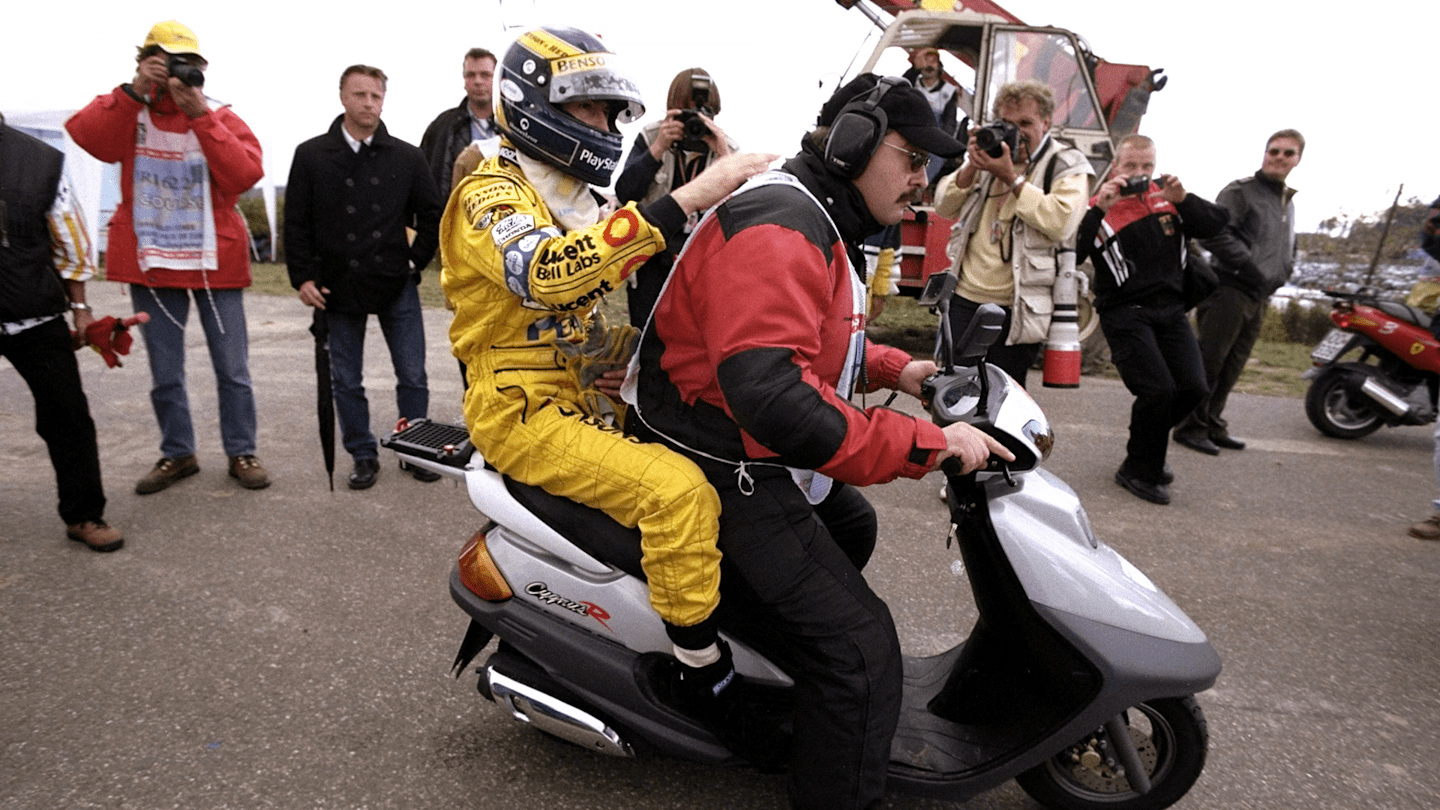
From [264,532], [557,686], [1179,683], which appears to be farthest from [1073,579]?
[264,532]

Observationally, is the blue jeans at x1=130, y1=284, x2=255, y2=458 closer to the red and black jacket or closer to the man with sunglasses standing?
the red and black jacket

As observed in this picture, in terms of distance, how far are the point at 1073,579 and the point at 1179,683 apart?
1.03ft

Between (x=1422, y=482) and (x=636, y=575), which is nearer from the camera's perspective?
(x=636, y=575)

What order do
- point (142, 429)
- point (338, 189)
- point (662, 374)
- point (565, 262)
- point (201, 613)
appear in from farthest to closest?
1. point (142, 429)
2. point (338, 189)
3. point (201, 613)
4. point (662, 374)
5. point (565, 262)

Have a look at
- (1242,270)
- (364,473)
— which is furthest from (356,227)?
(1242,270)

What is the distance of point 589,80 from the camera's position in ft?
7.17

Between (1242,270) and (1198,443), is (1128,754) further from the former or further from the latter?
(1242,270)

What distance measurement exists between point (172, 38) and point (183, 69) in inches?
6.0

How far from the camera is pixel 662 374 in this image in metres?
2.11

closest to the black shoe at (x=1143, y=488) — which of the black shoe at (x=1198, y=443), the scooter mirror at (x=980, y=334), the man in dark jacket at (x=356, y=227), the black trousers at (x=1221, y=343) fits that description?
the black shoe at (x=1198, y=443)

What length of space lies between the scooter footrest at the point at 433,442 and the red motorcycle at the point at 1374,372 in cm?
665

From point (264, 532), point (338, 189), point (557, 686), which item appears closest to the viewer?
point (557, 686)

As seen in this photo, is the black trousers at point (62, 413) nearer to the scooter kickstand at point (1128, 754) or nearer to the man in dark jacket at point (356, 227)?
the man in dark jacket at point (356, 227)

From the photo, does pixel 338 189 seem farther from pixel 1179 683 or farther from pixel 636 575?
pixel 1179 683
